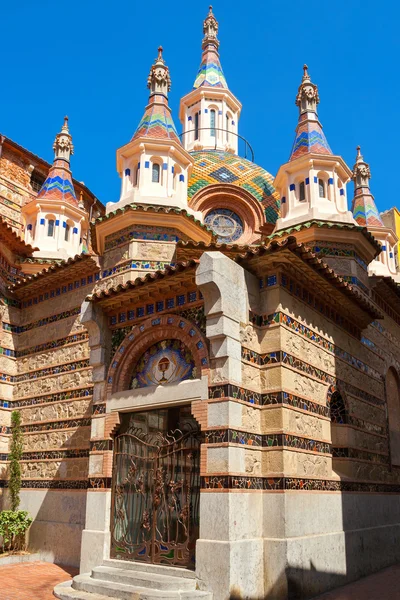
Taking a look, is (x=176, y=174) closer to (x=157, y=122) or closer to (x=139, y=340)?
(x=157, y=122)

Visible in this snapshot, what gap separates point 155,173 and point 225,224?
460 centimetres

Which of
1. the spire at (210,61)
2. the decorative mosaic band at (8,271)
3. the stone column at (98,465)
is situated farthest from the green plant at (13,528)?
the spire at (210,61)

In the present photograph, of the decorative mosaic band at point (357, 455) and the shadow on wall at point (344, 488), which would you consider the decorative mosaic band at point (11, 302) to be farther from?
the decorative mosaic band at point (357, 455)

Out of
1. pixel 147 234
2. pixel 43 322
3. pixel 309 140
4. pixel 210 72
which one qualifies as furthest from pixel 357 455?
pixel 210 72

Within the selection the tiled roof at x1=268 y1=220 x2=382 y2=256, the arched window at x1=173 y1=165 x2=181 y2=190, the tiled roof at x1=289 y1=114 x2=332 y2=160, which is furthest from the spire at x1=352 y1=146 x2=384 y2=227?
the arched window at x1=173 y1=165 x2=181 y2=190

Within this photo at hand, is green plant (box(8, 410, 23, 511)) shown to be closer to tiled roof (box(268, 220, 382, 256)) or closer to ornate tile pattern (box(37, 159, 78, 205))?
ornate tile pattern (box(37, 159, 78, 205))

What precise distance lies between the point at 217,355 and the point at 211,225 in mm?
10548

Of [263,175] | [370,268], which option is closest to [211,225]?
[263,175]

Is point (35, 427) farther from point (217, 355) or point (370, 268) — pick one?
point (370, 268)

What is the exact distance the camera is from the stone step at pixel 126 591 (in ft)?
23.9

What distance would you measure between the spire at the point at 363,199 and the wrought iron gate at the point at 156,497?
12.1m

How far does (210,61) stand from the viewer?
27.0 metres

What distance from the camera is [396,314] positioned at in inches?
576

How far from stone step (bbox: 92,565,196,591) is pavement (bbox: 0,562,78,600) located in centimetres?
78
